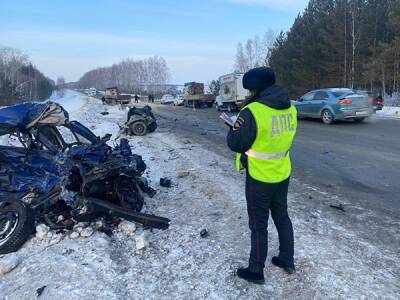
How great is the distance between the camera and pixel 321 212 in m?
5.62

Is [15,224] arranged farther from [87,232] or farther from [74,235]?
[87,232]

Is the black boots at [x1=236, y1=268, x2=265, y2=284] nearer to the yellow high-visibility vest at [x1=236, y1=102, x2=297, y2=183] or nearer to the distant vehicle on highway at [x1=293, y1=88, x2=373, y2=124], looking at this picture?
the yellow high-visibility vest at [x1=236, y1=102, x2=297, y2=183]

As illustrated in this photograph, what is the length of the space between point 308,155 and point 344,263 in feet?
21.2

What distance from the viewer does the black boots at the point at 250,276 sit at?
3.65 m

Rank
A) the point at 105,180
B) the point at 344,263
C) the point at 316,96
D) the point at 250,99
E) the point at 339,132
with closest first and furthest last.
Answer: the point at 250,99 → the point at 344,263 → the point at 105,180 → the point at 339,132 → the point at 316,96

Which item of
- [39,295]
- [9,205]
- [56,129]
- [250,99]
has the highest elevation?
[250,99]

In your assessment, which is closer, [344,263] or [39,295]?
[39,295]

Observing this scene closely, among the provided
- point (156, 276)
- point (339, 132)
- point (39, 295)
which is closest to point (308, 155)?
point (339, 132)

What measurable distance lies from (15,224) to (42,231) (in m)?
0.32

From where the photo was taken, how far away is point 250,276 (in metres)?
3.68

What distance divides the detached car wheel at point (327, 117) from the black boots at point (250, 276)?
14.4 m

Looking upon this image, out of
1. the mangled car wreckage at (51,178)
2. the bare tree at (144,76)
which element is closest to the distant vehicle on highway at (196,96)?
the mangled car wreckage at (51,178)

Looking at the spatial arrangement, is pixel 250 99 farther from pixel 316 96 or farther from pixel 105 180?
pixel 316 96

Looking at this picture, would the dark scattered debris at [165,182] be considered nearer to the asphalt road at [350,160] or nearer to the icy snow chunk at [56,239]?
the asphalt road at [350,160]
